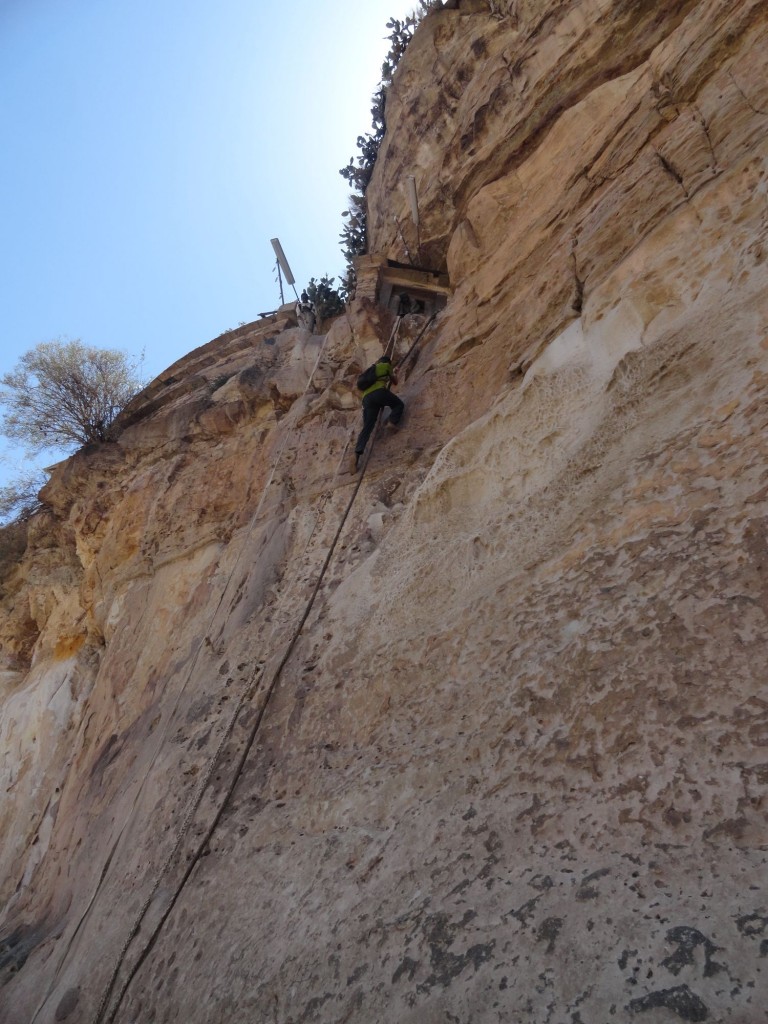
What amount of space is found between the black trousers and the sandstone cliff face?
7.0 inches

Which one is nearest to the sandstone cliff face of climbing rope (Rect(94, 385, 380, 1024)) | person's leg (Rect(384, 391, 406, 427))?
climbing rope (Rect(94, 385, 380, 1024))

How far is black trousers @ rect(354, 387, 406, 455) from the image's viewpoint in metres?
7.94

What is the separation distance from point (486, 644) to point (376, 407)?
13.4 ft

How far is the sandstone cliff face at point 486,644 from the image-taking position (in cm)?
289

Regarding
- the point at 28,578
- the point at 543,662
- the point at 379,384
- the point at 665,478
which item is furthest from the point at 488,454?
the point at 28,578

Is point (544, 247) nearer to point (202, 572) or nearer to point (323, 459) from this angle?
point (323, 459)

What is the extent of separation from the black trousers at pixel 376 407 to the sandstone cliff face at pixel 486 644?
0.18m

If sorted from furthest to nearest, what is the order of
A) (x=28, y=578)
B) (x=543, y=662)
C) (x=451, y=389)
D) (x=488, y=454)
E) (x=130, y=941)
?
(x=28, y=578) < (x=451, y=389) < (x=488, y=454) < (x=130, y=941) < (x=543, y=662)

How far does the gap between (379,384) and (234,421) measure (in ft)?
8.82

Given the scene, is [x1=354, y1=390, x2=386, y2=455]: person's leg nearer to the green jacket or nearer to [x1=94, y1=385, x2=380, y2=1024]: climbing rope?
the green jacket

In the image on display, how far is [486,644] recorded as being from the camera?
446 cm

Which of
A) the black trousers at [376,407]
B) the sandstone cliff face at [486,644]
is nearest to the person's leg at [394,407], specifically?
the black trousers at [376,407]

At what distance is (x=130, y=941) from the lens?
4.69 metres

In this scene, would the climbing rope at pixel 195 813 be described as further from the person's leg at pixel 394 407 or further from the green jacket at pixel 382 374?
the green jacket at pixel 382 374
